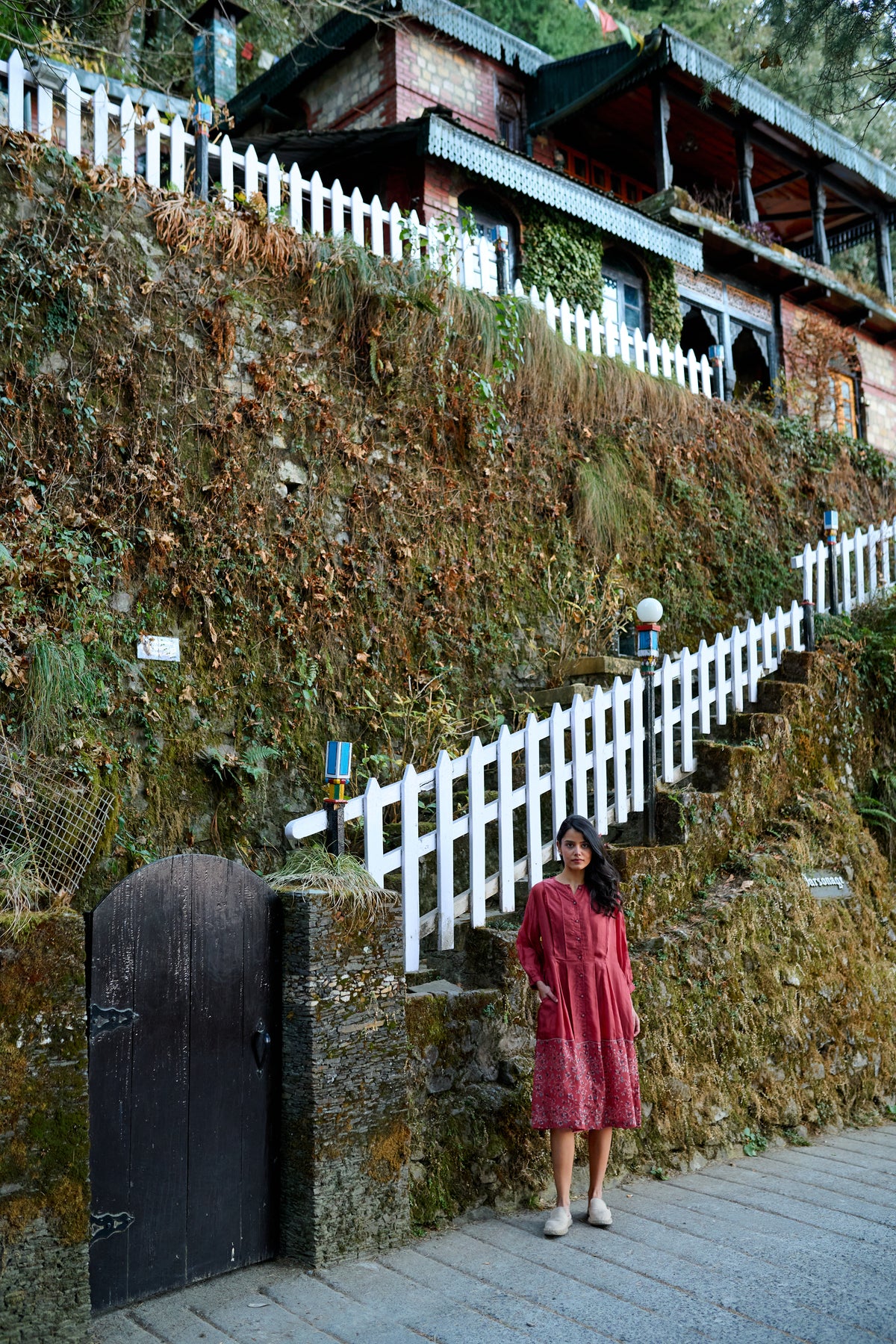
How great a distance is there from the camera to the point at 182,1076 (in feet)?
11.7

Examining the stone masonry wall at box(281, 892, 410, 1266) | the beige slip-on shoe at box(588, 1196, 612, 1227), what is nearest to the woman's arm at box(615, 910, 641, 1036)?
the beige slip-on shoe at box(588, 1196, 612, 1227)

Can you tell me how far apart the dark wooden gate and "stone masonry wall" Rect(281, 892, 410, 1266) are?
9 cm

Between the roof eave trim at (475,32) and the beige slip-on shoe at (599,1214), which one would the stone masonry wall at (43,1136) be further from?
the roof eave trim at (475,32)

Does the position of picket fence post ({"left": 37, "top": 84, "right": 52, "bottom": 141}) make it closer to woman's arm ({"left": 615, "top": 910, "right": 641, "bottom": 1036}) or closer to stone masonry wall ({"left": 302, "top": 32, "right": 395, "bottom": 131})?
woman's arm ({"left": 615, "top": 910, "right": 641, "bottom": 1036})

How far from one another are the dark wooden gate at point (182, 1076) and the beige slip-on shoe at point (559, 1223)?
3.51 feet

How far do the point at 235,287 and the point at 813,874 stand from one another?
17.6 ft

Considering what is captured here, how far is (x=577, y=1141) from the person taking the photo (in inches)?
183

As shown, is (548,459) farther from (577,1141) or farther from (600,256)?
(600,256)

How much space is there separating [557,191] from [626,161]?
525 centimetres

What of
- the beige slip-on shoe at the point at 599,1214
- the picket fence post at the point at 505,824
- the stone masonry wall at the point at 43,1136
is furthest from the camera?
the picket fence post at the point at 505,824

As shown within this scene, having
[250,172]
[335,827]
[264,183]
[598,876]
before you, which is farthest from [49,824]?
[264,183]

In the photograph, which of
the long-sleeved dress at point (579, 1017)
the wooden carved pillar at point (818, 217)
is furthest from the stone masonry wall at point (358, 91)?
the long-sleeved dress at point (579, 1017)

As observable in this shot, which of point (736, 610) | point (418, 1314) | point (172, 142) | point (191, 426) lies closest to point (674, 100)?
point (736, 610)

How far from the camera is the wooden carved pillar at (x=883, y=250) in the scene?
66.3 ft
